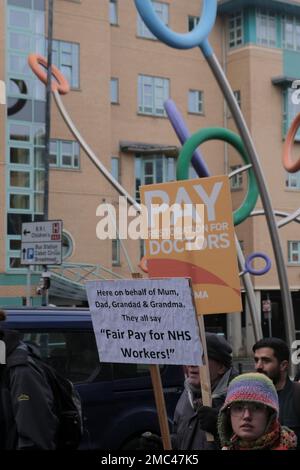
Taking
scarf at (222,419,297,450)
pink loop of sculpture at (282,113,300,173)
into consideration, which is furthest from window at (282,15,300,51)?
scarf at (222,419,297,450)

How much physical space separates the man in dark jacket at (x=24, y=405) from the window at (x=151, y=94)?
1247 inches

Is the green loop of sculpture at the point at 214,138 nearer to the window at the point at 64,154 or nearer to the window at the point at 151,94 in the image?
the window at the point at 64,154

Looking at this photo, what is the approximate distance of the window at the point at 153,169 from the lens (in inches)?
1372

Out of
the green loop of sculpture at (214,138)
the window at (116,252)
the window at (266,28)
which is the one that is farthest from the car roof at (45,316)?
the window at (266,28)

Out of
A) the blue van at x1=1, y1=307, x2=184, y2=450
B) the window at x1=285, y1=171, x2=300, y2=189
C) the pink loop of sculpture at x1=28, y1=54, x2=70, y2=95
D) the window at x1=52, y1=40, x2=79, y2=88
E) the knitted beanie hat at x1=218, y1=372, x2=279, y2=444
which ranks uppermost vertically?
the window at x1=52, y1=40, x2=79, y2=88

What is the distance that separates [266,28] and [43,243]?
26.6m

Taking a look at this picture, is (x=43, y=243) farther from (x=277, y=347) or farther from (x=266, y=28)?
(x=266, y=28)

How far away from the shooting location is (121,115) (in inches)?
1348

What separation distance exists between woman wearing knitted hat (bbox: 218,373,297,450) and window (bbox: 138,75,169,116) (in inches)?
1267

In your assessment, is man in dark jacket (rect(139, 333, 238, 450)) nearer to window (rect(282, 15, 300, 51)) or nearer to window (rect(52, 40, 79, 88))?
window (rect(52, 40, 79, 88))

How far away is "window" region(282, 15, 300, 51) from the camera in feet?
125

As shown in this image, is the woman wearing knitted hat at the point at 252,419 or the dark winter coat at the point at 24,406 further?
the dark winter coat at the point at 24,406

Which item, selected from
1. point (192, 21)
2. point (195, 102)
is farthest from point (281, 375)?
point (192, 21)
